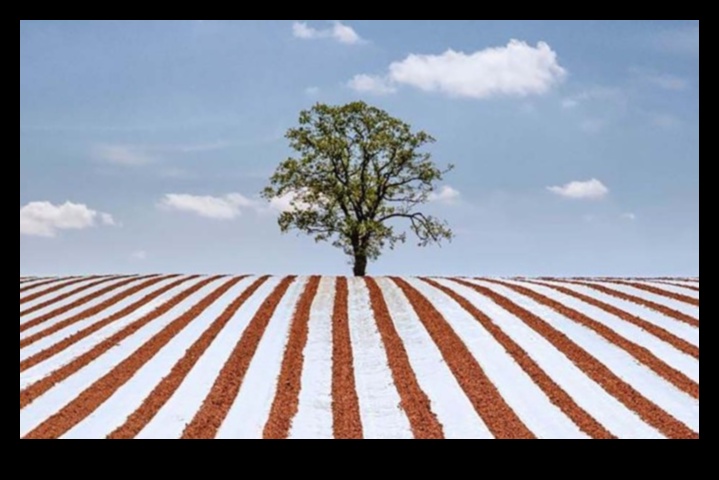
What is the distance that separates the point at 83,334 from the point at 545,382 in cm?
1082

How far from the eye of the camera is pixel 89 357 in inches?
598

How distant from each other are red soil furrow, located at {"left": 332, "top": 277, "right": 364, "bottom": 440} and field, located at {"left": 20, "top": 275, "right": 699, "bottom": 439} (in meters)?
0.04

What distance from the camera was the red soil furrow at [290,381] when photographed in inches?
439

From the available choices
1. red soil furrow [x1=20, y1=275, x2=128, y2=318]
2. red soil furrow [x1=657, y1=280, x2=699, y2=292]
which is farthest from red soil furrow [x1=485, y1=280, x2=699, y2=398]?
red soil furrow [x1=20, y1=275, x2=128, y2=318]

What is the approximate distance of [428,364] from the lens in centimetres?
1422

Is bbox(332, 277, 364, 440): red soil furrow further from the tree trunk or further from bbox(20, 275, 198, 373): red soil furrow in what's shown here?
the tree trunk

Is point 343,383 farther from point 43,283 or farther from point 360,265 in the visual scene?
point 360,265

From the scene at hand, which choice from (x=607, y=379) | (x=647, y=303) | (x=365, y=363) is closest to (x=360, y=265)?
(x=647, y=303)

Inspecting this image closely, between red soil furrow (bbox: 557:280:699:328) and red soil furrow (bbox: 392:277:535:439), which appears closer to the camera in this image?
red soil furrow (bbox: 392:277:535:439)

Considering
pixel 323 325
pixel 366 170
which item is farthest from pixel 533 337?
pixel 366 170

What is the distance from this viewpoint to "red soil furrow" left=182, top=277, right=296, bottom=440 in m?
11.2
